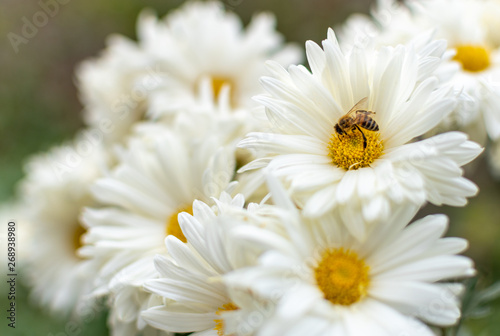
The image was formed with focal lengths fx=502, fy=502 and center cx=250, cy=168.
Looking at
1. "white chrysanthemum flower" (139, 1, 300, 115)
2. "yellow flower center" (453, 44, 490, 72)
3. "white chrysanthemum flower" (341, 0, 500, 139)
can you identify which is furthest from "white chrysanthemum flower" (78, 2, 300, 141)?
"yellow flower center" (453, 44, 490, 72)

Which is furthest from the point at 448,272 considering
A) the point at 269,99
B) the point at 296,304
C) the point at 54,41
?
the point at 54,41

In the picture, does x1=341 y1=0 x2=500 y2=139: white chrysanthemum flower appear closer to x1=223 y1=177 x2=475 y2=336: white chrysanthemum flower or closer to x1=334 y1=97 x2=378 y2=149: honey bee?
x1=334 y1=97 x2=378 y2=149: honey bee

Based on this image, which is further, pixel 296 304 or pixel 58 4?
pixel 58 4

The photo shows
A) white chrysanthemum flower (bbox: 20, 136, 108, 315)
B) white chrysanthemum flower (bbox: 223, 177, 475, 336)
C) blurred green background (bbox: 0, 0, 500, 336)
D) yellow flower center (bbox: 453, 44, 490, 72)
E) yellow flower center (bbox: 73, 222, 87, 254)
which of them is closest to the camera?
white chrysanthemum flower (bbox: 223, 177, 475, 336)

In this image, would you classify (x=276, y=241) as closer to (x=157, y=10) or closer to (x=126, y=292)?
(x=126, y=292)

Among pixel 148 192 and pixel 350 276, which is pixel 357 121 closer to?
pixel 350 276

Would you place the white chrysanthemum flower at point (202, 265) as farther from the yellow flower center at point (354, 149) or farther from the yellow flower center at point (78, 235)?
the yellow flower center at point (78, 235)
